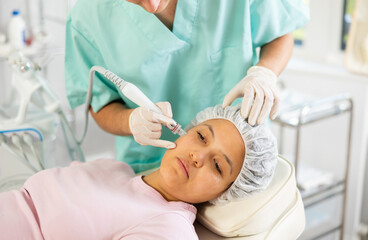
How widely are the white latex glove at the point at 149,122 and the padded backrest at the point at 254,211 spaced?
255mm

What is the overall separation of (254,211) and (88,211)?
46 centimetres

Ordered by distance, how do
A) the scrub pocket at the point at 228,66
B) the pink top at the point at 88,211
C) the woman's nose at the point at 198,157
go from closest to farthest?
the pink top at the point at 88,211
the woman's nose at the point at 198,157
the scrub pocket at the point at 228,66

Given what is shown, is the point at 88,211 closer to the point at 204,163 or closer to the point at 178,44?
the point at 204,163

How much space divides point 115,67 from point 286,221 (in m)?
0.69

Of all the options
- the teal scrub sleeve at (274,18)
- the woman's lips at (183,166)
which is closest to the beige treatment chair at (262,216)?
the woman's lips at (183,166)

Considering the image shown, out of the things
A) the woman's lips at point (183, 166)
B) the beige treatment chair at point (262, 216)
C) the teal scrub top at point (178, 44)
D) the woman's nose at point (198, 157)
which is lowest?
the beige treatment chair at point (262, 216)

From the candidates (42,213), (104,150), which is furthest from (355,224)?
(42,213)

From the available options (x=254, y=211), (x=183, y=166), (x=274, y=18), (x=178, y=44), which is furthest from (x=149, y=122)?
(x=274, y=18)

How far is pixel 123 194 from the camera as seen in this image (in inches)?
50.8

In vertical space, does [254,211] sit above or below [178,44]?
below

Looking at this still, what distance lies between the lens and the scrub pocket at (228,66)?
4.62ft

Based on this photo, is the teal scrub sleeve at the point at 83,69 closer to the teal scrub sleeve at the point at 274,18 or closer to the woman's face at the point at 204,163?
the woman's face at the point at 204,163

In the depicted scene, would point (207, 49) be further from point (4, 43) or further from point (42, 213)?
point (4, 43)

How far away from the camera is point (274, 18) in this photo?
143cm
